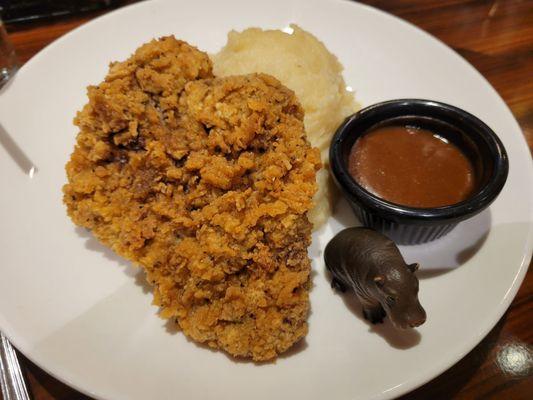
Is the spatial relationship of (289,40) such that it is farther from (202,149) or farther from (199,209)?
(199,209)

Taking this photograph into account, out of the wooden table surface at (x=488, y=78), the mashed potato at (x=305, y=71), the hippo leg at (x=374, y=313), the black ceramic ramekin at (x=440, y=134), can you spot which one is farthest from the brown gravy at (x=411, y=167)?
the hippo leg at (x=374, y=313)

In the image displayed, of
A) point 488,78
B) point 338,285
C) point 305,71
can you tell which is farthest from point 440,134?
point 488,78

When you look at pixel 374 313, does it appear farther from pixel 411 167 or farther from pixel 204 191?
pixel 204 191

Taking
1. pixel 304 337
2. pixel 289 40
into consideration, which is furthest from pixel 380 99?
pixel 304 337

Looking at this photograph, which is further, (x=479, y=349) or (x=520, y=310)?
(x=520, y=310)

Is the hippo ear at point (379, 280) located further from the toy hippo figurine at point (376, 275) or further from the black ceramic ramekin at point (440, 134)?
the black ceramic ramekin at point (440, 134)
